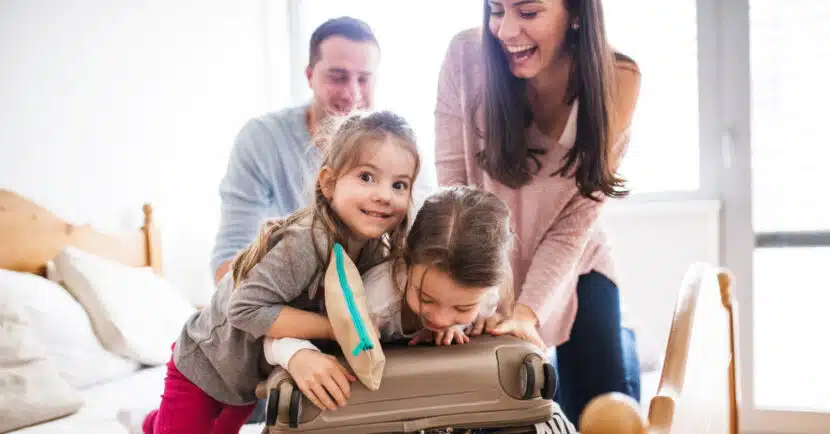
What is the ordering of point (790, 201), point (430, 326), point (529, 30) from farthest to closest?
point (790, 201) → point (529, 30) → point (430, 326)

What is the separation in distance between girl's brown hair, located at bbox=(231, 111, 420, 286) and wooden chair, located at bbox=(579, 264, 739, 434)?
1.19 feet

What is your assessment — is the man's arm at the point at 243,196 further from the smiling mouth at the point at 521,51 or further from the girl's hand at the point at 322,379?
the girl's hand at the point at 322,379

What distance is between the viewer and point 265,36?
3391 mm

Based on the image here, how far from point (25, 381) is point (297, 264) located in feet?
3.17

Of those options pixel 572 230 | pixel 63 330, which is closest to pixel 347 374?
pixel 572 230

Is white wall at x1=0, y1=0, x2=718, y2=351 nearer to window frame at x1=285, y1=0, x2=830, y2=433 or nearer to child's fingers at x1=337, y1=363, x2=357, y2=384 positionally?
window frame at x1=285, y1=0, x2=830, y2=433

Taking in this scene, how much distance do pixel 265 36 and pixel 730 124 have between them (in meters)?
2.04

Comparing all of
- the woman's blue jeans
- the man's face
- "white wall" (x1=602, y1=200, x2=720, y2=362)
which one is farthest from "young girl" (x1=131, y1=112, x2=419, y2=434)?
"white wall" (x1=602, y1=200, x2=720, y2=362)

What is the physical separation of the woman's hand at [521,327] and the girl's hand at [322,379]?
265 mm

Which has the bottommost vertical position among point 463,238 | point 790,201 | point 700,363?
point 700,363

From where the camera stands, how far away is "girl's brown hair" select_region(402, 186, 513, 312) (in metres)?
0.94

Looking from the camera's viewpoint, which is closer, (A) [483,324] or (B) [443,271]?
(B) [443,271]

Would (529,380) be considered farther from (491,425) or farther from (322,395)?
(322,395)

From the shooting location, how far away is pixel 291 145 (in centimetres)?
181
